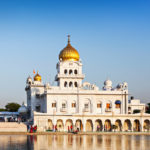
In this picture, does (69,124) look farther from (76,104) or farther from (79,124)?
(76,104)

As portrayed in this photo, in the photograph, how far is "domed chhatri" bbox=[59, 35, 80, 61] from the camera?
6400 cm

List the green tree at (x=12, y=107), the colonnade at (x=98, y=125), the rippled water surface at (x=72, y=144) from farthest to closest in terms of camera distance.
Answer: the green tree at (x=12, y=107) → the colonnade at (x=98, y=125) → the rippled water surface at (x=72, y=144)

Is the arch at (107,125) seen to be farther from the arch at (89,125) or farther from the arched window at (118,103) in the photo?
the arched window at (118,103)

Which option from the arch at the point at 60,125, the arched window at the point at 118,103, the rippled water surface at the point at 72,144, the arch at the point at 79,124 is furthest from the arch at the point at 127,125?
the rippled water surface at the point at 72,144

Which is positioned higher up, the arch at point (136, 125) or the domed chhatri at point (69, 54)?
the domed chhatri at point (69, 54)

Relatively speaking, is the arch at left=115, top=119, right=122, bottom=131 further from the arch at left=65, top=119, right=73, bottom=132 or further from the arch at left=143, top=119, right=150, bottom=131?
the arch at left=65, top=119, right=73, bottom=132

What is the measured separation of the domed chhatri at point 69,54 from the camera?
64000 mm

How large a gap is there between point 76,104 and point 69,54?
9.82 m

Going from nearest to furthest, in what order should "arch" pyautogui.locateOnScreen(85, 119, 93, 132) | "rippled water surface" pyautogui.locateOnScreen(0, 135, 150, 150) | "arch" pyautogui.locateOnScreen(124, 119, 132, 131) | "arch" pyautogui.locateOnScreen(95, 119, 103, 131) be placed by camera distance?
"rippled water surface" pyautogui.locateOnScreen(0, 135, 150, 150), "arch" pyautogui.locateOnScreen(85, 119, 93, 132), "arch" pyautogui.locateOnScreen(95, 119, 103, 131), "arch" pyautogui.locateOnScreen(124, 119, 132, 131)

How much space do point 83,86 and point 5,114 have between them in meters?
19.0

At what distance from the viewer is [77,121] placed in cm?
5681

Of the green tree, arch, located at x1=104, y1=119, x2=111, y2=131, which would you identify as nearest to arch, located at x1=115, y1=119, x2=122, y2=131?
arch, located at x1=104, y1=119, x2=111, y2=131

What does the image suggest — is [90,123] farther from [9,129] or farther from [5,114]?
[5,114]

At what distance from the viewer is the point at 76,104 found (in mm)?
60062
